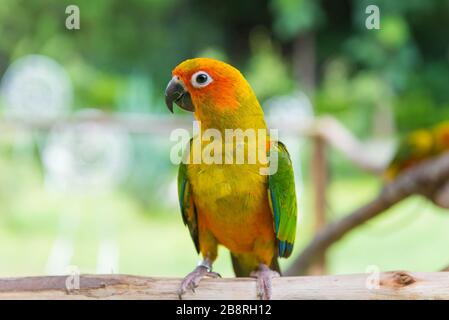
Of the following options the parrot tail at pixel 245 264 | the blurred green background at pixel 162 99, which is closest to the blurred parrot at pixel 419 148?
the blurred green background at pixel 162 99

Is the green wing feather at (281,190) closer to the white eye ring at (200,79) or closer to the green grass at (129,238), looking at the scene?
the white eye ring at (200,79)

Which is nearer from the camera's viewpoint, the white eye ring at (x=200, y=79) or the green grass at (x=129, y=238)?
the white eye ring at (x=200, y=79)

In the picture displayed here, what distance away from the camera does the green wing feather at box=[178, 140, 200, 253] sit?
774 mm

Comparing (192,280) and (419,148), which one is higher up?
(419,148)

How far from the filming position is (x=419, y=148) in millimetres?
1858

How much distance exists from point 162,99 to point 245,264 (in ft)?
9.28

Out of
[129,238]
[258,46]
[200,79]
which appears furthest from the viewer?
[258,46]

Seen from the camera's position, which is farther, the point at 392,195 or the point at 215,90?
the point at 392,195

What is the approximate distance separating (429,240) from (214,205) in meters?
2.94

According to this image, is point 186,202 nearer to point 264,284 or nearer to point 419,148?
point 264,284

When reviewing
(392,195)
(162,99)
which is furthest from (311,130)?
(162,99)

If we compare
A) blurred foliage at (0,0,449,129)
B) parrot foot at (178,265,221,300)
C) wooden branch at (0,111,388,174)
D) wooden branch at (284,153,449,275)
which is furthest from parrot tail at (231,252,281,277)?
blurred foliage at (0,0,449,129)

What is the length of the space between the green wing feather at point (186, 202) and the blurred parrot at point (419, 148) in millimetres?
1101

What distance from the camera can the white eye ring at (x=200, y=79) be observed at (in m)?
0.66
